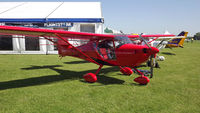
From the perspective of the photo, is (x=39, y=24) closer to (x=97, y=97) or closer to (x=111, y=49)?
(x=111, y=49)

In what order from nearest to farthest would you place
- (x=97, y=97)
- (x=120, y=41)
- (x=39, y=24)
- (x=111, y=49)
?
(x=97, y=97), (x=120, y=41), (x=111, y=49), (x=39, y=24)

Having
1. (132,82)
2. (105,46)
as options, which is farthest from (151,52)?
(105,46)

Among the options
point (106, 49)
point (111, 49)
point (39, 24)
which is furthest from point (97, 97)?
point (39, 24)

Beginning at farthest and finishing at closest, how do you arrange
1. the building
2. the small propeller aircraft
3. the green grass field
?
the building → the small propeller aircraft → the green grass field

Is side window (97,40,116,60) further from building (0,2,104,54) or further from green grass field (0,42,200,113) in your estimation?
building (0,2,104,54)

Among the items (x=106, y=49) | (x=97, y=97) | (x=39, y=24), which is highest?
(x=39, y=24)

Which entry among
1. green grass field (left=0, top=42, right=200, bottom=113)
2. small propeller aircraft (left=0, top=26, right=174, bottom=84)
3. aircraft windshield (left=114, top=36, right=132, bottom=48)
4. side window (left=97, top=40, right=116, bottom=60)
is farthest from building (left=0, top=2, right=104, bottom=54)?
green grass field (left=0, top=42, right=200, bottom=113)

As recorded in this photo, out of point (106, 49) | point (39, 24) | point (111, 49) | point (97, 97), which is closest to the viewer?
point (97, 97)

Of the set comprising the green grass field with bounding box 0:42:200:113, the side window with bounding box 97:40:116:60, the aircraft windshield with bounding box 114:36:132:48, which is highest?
the aircraft windshield with bounding box 114:36:132:48

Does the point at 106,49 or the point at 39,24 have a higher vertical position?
the point at 39,24

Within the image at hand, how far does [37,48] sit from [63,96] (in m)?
13.4

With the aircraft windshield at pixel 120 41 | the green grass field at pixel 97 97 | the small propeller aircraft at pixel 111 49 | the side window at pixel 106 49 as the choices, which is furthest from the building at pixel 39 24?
Result: the green grass field at pixel 97 97

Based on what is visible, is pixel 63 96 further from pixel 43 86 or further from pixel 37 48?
pixel 37 48

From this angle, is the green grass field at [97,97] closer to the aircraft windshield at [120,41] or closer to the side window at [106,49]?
the side window at [106,49]
